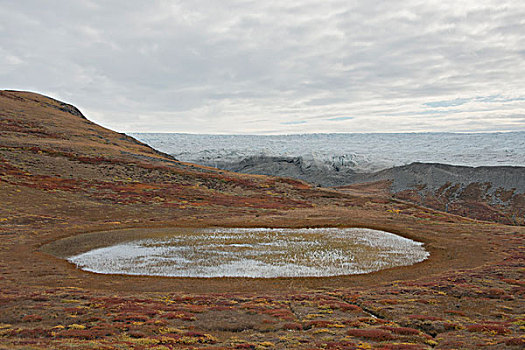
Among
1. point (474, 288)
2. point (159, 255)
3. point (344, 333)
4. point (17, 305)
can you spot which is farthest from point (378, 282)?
point (17, 305)

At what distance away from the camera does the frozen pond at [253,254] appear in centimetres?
2664

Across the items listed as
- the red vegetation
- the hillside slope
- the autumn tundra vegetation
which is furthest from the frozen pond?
the hillside slope

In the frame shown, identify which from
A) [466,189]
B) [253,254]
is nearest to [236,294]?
[253,254]

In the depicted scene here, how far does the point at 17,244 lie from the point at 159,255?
1409 centimetres

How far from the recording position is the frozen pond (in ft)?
87.4

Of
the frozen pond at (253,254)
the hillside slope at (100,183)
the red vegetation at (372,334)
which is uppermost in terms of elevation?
the hillside slope at (100,183)

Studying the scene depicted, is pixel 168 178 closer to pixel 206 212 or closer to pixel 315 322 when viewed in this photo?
pixel 206 212

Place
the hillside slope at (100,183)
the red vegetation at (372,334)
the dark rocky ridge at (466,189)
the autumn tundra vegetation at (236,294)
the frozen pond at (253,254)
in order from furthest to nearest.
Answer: the dark rocky ridge at (466,189), the hillside slope at (100,183), the frozen pond at (253,254), the red vegetation at (372,334), the autumn tundra vegetation at (236,294)

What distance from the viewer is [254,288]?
22.6m

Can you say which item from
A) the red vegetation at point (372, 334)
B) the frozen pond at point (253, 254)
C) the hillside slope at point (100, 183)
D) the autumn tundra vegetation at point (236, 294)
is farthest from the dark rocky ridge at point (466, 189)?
the red vegetation at point (372, 334)

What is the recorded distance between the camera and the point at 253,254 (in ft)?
103

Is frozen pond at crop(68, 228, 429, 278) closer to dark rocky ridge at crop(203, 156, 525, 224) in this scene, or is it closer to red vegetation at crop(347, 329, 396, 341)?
red vegetation at crop(347, 329, 396, 341)

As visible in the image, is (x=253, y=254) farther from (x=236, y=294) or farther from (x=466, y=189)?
(x=466, y=189)

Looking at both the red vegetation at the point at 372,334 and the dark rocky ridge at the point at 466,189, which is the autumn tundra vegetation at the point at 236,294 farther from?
the dark rocky ridge at the point at 466,189
